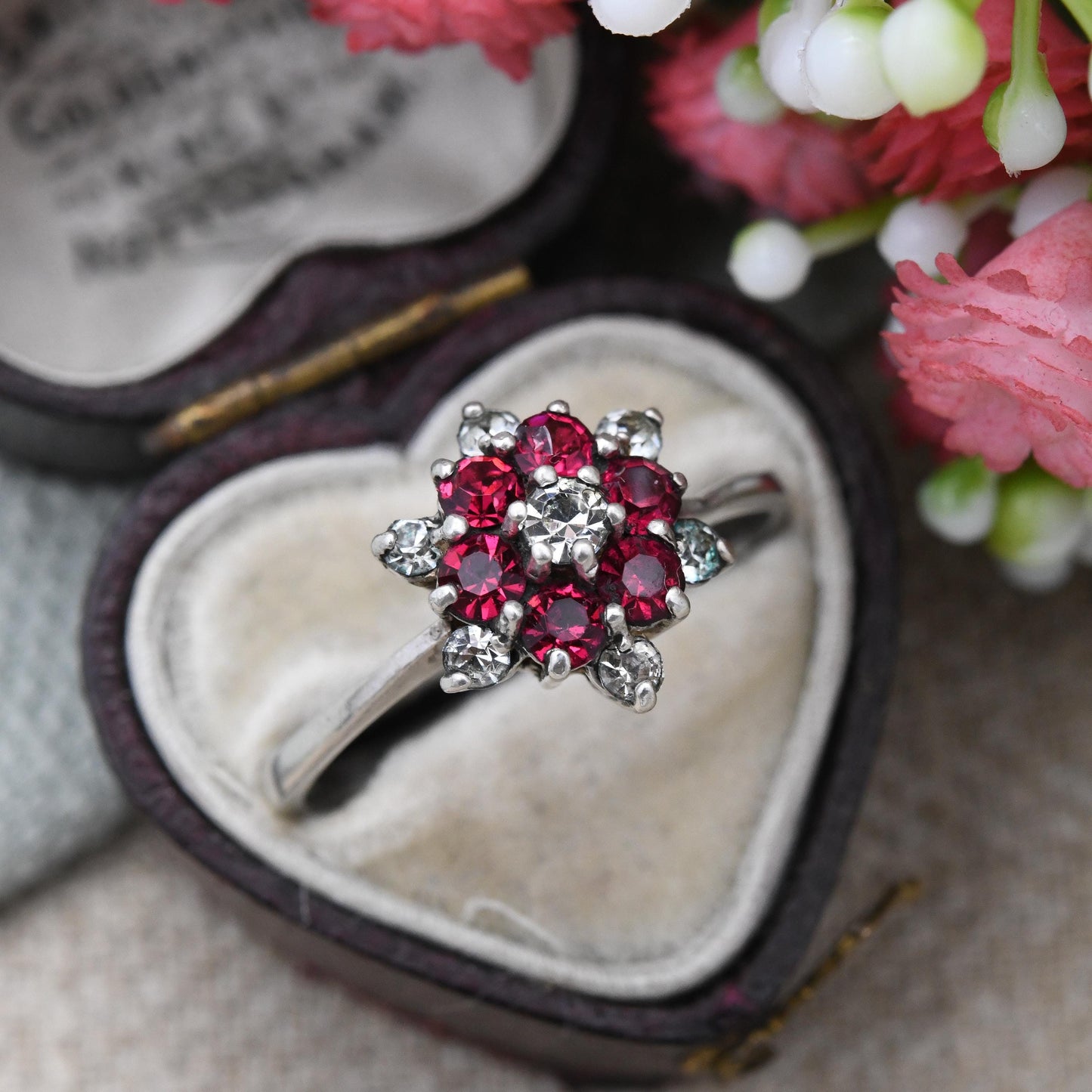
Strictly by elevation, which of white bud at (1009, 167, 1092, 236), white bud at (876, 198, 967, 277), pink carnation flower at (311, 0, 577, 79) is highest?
pink carnation flower at (311, 0, 577, 79)

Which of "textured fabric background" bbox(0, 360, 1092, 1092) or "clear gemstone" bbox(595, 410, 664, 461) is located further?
"textured fabric background" bbox(0, 360, 1092, 1092)

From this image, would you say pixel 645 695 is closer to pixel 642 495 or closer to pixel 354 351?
pixel 642 495

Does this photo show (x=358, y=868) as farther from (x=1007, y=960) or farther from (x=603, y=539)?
(x=1007, y=960)

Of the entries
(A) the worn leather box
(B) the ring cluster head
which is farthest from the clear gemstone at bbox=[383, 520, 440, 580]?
(A) the worn leather box

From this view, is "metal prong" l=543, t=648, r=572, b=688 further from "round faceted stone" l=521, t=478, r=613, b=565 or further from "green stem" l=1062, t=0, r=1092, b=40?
"green stem" l=1062, t=0, r=1092, b=40

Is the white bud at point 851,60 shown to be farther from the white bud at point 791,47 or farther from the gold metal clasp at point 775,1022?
the gold metal clasp at point 775,1022

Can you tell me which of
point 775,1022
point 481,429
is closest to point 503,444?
point 481,429

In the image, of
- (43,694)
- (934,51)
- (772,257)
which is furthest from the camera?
(43,694)
